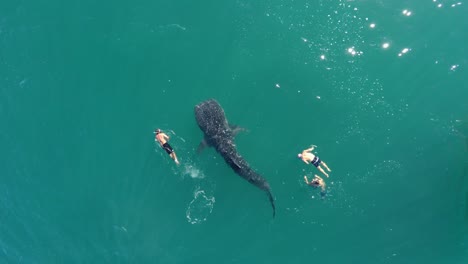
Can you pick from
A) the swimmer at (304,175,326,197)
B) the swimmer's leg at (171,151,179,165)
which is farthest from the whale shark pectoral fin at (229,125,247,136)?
the swimmer at (304,175,326,197)

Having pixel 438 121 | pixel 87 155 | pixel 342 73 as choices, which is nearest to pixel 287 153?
pixel 342 73

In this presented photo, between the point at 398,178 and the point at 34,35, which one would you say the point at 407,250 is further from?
the point at 34,35

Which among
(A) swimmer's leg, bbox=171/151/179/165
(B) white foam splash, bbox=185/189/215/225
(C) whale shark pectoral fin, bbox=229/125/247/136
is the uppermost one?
(C) whale shark pectoral fin, bbox=229/125/247/136

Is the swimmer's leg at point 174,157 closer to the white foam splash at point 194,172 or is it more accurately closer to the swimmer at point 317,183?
the white foam splash at point 194,172

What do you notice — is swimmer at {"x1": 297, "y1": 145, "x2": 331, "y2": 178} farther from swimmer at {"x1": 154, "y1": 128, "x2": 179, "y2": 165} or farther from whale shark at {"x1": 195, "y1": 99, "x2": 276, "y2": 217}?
swimmer at {"x1": 154, "y1": 128, "x2": 179, "y2": 165}

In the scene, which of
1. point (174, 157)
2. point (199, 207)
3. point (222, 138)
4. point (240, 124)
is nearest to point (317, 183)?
point (240, 124)

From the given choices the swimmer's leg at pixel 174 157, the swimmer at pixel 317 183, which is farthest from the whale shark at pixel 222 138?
the swimmer at pixel 317 183
